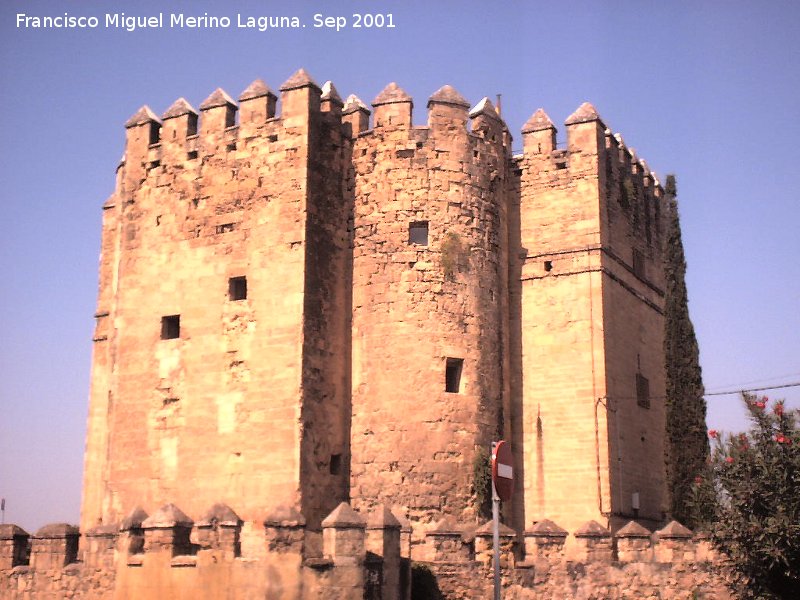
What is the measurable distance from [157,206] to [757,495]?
1366 cm

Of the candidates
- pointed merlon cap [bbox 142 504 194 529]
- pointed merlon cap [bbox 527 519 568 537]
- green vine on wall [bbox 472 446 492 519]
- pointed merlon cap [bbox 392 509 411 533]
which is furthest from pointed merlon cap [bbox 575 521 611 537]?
pointed merlon cap [bbox 142 504 194 529]

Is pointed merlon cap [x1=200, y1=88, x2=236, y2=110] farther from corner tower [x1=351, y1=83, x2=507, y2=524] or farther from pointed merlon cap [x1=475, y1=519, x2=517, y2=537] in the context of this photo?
pointed merlon cap [x1=475, y1=519, x2=517, y2=537]

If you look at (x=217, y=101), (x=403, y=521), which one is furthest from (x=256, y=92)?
(x=403, y=521)

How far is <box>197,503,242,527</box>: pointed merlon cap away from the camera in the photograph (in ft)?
56.3

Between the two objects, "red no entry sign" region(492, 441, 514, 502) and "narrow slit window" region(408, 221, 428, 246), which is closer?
"red no entry sign" region(492, 441, 514, 502)

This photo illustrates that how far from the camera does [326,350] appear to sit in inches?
826

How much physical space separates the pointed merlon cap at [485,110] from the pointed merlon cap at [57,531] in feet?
37.5

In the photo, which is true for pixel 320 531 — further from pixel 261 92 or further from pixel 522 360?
pixel 261 92

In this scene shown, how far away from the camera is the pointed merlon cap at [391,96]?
22.3 metres

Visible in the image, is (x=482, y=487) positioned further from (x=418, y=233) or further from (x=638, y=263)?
(x=638, y=263)

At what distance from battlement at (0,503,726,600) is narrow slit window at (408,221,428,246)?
220 inches

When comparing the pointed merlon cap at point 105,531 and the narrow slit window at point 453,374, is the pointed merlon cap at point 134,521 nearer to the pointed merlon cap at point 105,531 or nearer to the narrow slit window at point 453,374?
the pointed merlon cap at point 105,531

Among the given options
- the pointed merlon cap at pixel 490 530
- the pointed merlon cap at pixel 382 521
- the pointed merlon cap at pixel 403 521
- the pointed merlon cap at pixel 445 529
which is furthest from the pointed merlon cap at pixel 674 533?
the pointed merlon cap at pixel 403 521

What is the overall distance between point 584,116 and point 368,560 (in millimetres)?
10736
